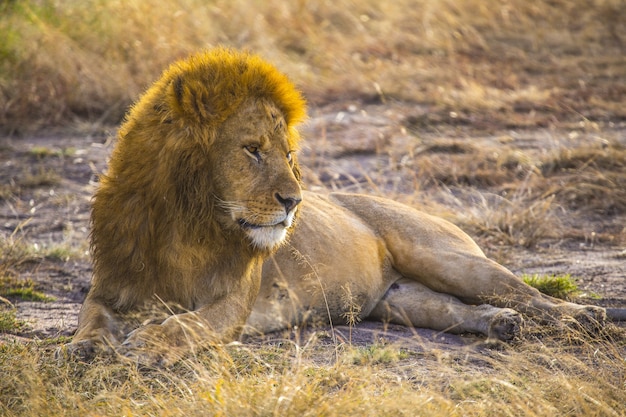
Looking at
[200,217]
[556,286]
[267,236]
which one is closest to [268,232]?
[267,236]

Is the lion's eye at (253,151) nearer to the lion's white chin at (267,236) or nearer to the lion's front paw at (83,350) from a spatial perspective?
the lion's white chin at (267,236)

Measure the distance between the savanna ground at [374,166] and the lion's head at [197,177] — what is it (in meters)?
0.48

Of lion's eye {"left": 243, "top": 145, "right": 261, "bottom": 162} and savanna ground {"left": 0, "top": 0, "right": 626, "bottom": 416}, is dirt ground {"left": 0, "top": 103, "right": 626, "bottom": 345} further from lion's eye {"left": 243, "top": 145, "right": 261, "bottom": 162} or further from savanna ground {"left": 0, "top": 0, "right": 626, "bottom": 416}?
lion's eye {"left": 243, "top": 145, "right": 261, "bottom": 162}

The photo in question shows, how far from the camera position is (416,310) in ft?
16.2

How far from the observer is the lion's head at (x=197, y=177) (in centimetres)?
393

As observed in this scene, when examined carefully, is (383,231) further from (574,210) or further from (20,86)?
(20,86)

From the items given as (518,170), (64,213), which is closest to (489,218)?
(518,170)

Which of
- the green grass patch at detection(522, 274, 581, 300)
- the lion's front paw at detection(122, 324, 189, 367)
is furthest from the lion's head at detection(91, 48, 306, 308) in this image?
the green grass patch at detection(522, 274, 581, 300)

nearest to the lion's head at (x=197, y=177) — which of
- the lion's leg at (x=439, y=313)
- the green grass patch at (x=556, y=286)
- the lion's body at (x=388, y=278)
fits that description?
the lion's body at (x=388, y=278)

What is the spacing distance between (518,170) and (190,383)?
5143 mm

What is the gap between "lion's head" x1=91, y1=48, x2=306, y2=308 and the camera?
3930mm

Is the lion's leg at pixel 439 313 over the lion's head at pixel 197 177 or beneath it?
beneath

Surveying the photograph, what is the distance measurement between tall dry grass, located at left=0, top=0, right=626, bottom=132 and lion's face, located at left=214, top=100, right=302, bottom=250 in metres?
4.66

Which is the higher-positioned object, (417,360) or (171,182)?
(171,182)
